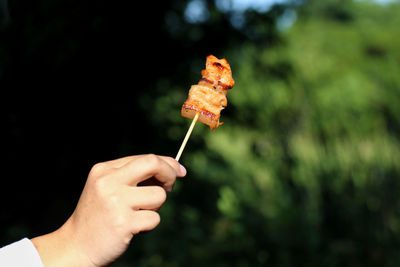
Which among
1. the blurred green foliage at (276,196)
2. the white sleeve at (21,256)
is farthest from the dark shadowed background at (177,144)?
the white sleeve at (21,256)

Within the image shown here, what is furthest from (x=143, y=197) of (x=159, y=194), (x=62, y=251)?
(x=62, y=251)

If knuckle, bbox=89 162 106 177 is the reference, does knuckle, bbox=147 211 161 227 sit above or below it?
below

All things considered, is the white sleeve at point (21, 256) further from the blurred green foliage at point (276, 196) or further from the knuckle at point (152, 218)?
the blurred green foliage at point (276, 196)

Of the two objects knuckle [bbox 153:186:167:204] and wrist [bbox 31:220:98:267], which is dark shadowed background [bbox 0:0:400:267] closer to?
wrist [bbox 31:220:98:267]

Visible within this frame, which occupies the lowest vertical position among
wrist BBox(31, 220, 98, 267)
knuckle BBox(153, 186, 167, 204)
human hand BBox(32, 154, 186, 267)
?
wrist BBox(31, 220, 98, 267)

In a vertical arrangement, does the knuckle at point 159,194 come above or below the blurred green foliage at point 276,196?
below

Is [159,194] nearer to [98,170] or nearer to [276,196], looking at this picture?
[98,170]

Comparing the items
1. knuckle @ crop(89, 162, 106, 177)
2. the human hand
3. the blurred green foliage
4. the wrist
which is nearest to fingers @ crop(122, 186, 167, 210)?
the human hand
